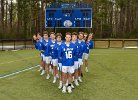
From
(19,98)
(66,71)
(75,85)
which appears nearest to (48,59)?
(75,85)

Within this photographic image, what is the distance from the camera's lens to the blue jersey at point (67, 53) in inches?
428

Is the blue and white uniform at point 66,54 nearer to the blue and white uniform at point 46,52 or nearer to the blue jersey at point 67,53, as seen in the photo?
the blue jersey at point 67,53

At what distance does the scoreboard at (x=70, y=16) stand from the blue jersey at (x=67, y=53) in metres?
23.7

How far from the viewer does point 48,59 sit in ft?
46.5

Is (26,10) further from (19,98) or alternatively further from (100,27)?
(19,98)

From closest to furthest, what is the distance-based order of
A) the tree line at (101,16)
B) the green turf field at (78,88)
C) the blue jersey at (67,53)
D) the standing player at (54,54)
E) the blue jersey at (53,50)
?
the green turf field at (78,88) < the blue jersey at (67,53) < the blue jersey at (53,50) < the standing player at (54,54) < the tree line at (101,16)

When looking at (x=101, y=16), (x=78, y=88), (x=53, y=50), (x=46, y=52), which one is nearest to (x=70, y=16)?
(x=46, y=52)

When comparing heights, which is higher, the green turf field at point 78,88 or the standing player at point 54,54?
the standing player at point 54,54

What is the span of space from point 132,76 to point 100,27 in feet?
227

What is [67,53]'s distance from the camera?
10.9 m

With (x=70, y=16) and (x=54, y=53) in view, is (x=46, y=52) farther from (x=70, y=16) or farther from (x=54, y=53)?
(x=70, y=16)

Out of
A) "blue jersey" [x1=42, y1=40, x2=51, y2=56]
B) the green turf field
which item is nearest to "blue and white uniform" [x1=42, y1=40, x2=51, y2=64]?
"blue jersey" [x1=42, y1=40, x2=51, y2=56]

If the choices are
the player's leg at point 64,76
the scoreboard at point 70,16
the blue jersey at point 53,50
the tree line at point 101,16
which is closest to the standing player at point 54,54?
the blue jersey at point 53,50

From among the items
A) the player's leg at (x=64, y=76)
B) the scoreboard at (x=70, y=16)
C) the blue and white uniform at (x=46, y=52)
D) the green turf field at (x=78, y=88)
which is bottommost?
the green turf field at (x=78, y=88)
